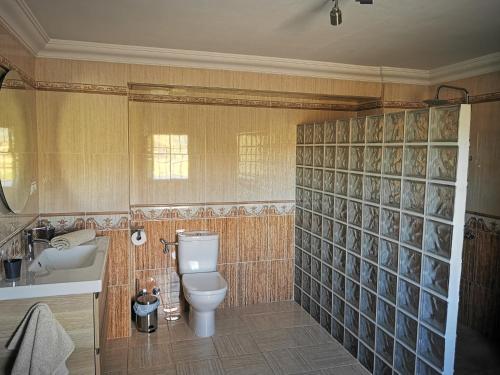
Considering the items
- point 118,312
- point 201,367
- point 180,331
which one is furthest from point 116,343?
point 201,367

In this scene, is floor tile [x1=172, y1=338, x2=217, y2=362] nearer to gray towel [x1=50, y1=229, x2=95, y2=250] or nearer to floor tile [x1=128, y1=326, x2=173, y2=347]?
floor tile [x1=128, y1=326, x2=173, y2=347]

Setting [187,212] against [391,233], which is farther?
[187,212]

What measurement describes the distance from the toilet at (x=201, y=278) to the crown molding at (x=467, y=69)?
8.06ft

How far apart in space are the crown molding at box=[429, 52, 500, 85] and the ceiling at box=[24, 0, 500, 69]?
9cm

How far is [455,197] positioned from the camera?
2027mm

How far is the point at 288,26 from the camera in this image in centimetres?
241

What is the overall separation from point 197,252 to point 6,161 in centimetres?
176

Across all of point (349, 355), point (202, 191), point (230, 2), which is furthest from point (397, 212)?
point (202, 191)

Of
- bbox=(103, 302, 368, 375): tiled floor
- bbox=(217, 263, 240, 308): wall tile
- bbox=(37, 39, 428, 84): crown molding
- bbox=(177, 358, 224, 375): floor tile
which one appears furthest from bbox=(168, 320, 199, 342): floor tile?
bbox=(37, 39, 428, 84): crown molding

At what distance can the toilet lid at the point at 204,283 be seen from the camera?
10.0 ft

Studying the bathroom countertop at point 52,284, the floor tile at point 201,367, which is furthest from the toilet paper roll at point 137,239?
the bathroom countertop at point 52,284

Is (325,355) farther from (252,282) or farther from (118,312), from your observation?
(118,312)

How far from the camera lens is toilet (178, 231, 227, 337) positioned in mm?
3057

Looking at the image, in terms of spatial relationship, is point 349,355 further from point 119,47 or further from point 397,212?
point 119,47
